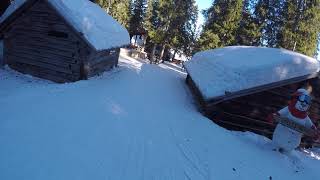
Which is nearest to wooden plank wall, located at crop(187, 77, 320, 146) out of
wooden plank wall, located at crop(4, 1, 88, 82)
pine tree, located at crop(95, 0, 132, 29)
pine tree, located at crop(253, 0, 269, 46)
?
wooden plank wall, located at crop(4, 1, 88, 82)

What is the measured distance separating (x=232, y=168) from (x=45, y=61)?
11.7 meters

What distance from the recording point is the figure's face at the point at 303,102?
10703 millimetres

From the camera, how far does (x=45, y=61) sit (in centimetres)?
1703

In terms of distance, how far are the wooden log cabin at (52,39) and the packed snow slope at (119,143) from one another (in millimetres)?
2269

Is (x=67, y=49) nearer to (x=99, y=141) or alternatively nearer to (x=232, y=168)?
(x=99, y=141)

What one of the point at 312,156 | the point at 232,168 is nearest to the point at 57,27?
the point at 232,168

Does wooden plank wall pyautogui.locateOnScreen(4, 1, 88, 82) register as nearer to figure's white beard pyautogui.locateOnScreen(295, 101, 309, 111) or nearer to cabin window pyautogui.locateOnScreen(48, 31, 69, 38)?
cabin window pyautogui.locateOnScreen(48, 31, 69, 38)

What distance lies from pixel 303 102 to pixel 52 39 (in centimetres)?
1212

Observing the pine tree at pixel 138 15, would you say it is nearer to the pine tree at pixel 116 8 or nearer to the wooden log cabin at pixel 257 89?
the pine tree at pixel 116 8

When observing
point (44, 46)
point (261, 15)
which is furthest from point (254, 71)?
point (261, 15)

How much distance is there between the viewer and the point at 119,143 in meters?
9.05

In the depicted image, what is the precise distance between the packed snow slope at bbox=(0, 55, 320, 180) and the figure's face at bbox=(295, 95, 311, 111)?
5.83 feet

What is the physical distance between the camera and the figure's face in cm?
1070

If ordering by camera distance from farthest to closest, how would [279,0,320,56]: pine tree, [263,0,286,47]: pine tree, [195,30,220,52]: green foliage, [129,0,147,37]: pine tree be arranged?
[129,0,147,37]: pine tree < [263,0,286,47]: pine tree < [195,30,220,52]: green foliage < [279,0,320,56]: pine tree
